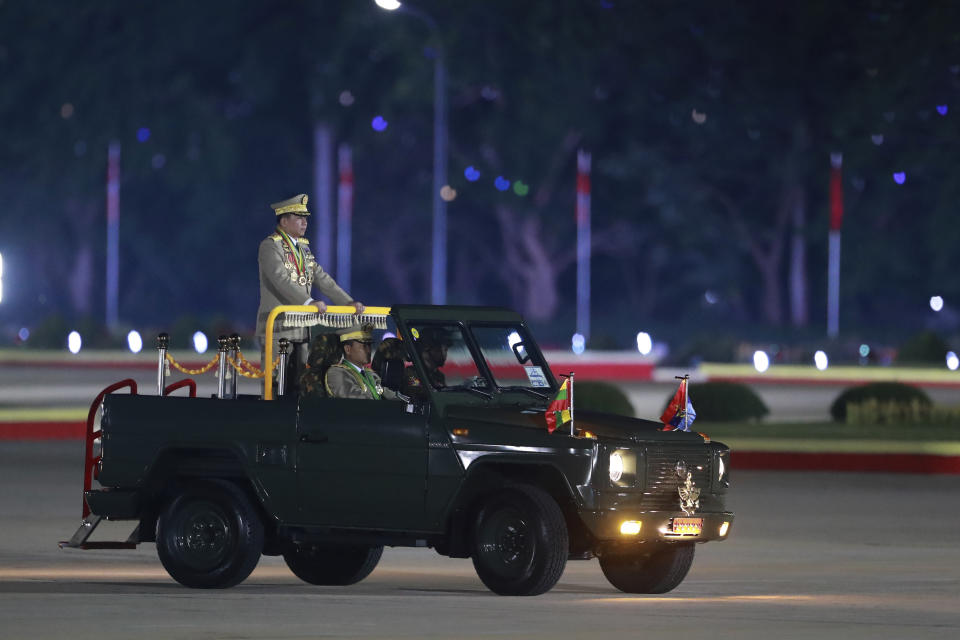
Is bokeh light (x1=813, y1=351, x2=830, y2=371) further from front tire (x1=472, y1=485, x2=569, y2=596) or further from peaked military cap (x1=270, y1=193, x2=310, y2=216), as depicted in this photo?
front tire (x1=472, y1=485, x2=569, y2=596)

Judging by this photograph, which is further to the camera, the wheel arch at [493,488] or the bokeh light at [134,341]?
the bokeh light at [134,341]

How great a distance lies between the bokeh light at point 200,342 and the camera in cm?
6625

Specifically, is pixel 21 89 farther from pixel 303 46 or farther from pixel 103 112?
pixel 303 46

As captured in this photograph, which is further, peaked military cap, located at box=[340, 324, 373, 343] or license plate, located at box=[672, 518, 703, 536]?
peaked military cap, located at box=[340, 324, 373, 343]

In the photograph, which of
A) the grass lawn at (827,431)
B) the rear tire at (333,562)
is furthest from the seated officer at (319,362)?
the grass lawn at (827,431)

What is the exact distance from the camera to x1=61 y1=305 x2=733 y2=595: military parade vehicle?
1316cm

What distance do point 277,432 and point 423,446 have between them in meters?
0.95

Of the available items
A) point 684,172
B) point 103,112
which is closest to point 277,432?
point 684,172

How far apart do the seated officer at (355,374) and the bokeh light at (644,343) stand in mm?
53132

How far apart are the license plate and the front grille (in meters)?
0.09

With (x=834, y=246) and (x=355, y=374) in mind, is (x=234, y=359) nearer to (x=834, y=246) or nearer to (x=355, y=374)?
(x=355, y=374)

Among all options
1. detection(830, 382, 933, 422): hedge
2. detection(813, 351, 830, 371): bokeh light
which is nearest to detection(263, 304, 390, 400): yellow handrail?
detection(830, 382, 933, 422): hedge

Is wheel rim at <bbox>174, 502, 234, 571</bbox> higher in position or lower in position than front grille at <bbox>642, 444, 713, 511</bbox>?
lower

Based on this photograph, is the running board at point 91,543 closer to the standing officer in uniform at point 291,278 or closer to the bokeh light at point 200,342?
the standing officer in uniform at point 291,278
